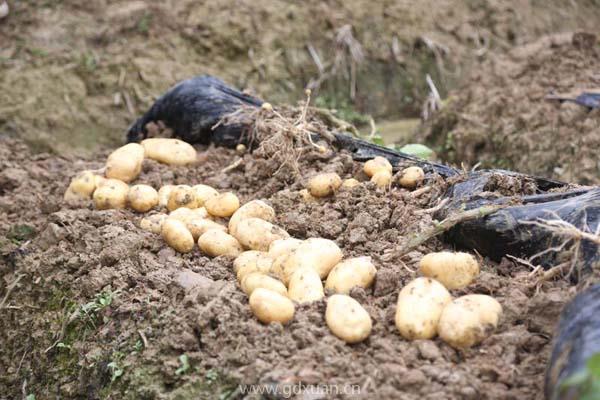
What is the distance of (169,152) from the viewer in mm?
4305

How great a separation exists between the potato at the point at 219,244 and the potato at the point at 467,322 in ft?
3.55

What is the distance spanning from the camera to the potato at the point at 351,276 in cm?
266

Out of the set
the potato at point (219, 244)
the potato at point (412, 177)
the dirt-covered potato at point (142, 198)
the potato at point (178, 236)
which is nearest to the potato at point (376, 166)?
the potato at point (412, 177)

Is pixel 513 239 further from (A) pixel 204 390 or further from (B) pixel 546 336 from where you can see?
(A) pixel 204 390

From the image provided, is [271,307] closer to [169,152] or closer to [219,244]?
[219,244]

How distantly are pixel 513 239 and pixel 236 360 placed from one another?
1.14 meters

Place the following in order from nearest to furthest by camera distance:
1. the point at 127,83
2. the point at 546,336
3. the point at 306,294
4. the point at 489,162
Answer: the point at 546,336 < the point at 306,294 < the point at 489,162 < the point at 127,83

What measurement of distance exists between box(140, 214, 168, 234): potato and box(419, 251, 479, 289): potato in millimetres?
1393

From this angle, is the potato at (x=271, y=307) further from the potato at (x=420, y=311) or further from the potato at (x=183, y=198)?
the potato at (x=183, y=198)

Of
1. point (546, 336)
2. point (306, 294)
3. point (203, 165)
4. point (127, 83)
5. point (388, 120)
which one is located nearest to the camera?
point (546, 336)

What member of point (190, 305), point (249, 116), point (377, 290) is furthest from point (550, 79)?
point (190, 305)

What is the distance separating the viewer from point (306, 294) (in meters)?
2.60

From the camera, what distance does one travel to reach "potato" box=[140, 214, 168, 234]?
3447 millimetres

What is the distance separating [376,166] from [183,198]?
97cm
